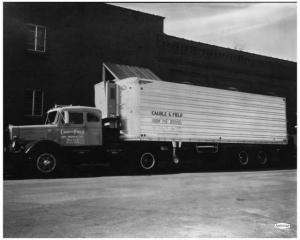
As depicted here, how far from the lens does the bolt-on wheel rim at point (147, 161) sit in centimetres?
1521

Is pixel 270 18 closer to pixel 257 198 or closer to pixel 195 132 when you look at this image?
pixel 257 198

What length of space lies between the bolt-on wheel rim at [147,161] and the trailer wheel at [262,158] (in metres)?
6.36

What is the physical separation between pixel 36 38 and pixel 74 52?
2055 millimetres

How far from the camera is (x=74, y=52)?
770 inches

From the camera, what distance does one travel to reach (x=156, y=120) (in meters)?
15.3

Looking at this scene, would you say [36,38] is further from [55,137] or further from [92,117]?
[55,137]

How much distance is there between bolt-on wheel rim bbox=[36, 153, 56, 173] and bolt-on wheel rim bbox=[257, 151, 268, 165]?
10.6 meters

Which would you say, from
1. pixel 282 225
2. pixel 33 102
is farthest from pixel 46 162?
pixel 282 225

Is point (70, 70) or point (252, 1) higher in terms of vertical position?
point (70, 70)

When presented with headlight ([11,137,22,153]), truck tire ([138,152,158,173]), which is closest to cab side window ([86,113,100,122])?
truck tire ([138,152,158,173])

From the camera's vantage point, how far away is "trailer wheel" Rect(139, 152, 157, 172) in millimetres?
15166

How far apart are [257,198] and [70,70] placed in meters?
13.8

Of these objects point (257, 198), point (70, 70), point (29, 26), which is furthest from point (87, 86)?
point (257, 198)

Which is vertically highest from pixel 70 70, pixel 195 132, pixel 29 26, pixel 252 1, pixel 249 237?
pixel 29 26
